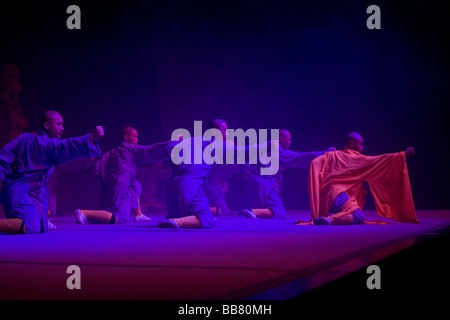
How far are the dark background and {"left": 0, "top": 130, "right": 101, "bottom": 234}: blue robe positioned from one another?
5209mm

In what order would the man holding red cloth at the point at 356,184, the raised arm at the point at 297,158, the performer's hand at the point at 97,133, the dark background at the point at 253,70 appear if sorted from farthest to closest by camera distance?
the dark background at the point at 253,70 → the raised arm at the point at 297,158 → the man holding red cloth at the point at 356,184 → the performer's hand at the point at 97,133

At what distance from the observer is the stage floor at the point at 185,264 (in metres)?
1.84

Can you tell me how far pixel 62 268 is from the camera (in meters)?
2.40

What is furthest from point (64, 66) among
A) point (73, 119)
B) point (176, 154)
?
point (176, 154)

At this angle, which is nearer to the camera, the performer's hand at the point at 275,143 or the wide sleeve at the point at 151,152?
the performer's hand at the point at 275,143

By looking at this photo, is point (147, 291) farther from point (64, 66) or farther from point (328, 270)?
point (64, 66)

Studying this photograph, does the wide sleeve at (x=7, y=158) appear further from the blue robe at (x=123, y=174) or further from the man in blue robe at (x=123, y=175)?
the blue robe at (x=123, y=174)

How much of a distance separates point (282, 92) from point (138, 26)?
9.80 ft

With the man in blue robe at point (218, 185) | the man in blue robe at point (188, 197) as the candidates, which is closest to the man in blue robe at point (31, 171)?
the man in blue robe at point (188, 197)

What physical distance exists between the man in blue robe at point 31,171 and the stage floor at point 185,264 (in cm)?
83

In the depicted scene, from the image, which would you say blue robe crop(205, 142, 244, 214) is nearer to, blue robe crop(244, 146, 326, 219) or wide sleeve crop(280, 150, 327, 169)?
blue robe crop(244, 146, 326, 219)

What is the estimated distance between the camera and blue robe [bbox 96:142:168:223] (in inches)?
271

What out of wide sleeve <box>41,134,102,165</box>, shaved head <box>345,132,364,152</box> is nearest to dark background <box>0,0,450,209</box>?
shaved head <box>345,132,364,152</box>

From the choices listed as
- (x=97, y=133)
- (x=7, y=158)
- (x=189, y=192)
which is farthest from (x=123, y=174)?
(x=97, y=133)
